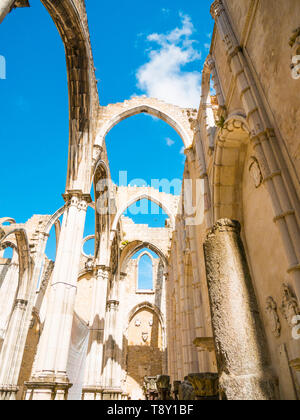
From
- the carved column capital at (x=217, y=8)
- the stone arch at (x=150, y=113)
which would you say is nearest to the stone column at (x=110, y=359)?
the stone arch at (x=150, y=113)

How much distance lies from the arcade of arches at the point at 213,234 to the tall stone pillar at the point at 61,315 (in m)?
0.03

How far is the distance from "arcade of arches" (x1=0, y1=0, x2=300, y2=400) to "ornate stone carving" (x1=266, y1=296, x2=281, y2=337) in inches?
1.1

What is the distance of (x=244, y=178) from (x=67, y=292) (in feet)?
16.5

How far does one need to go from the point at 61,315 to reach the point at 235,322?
218 inches

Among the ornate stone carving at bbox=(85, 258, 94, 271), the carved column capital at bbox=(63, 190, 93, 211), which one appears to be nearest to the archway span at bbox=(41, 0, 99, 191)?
the carved column capital at bbox=(63, 190, 93, 211)

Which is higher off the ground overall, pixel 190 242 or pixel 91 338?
pixel 190 242

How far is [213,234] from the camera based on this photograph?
8.90ft

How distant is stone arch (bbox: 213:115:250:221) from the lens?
18.7ft

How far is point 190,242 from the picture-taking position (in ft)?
28.0

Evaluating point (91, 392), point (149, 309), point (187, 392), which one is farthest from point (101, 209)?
point (187, 392)

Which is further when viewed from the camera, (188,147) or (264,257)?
(188,147)

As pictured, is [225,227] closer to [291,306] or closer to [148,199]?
[291,306]
